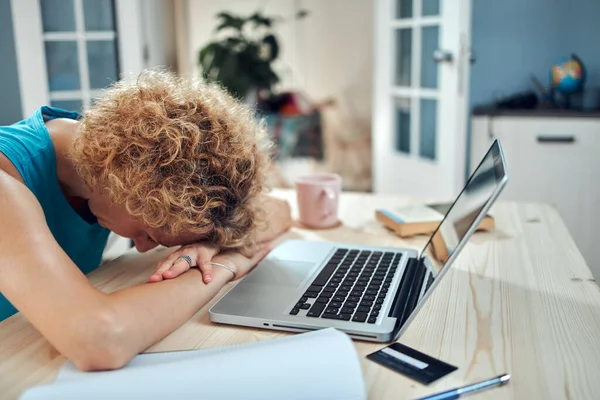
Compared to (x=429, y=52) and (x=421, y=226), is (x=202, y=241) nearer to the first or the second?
(x=421, y=226)

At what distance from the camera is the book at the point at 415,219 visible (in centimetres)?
119

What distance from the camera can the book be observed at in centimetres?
119

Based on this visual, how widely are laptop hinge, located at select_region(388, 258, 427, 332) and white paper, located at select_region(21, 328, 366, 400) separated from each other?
0.16 m

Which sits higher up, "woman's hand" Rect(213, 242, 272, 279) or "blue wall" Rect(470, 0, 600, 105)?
"blue wall" Rect(470, 0, 600, 105)

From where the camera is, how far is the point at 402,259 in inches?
39.8

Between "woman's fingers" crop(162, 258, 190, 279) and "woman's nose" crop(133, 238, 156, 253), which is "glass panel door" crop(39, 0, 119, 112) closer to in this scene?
"woman's nose" crop(133, 238, 156, 253)

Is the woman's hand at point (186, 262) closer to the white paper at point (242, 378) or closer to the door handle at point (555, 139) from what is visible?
the white paper at point (242, 378)

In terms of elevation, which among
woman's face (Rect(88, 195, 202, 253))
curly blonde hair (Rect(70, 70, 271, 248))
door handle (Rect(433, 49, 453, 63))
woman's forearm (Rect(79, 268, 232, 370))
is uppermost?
door handle (Rect(433, 49, 453, 63))

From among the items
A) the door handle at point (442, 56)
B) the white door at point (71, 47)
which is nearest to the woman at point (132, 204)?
the white door at point (71, 47)

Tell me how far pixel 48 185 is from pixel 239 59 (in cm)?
272

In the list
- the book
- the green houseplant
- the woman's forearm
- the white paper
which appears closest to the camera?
the white paper

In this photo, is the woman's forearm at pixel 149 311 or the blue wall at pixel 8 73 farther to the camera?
the blue wall at pixel 8 73

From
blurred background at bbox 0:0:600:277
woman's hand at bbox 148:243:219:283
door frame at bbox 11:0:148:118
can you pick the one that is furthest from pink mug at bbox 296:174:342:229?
door frame at bbox 11:0:148:118

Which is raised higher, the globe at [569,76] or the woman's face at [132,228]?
the globe at [569,76]
